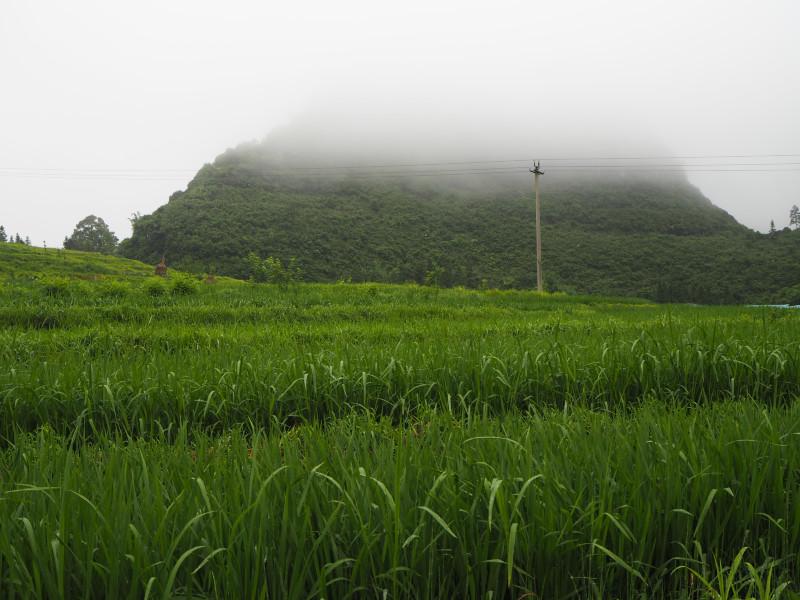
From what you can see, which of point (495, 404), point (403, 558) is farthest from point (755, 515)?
point (495, 404)

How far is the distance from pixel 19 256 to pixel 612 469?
43.7m

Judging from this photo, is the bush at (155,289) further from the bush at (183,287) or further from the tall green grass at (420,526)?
the tall green grass at (420,526)

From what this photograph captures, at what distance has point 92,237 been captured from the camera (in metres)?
86.9

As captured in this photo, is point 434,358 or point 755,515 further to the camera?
point 434,358

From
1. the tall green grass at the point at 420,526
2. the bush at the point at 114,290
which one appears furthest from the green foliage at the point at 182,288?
the tall green grass at the point at 420,526

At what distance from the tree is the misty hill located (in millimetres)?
8621

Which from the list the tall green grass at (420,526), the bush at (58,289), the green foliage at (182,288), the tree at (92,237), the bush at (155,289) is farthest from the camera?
the tree at (92,237)

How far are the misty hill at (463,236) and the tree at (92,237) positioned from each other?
8621 millimetres

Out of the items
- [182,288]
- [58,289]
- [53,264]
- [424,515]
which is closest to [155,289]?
[182,288]

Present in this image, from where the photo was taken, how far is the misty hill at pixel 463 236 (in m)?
63.6

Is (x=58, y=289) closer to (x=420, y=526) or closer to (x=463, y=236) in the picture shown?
(x=420, y=526)

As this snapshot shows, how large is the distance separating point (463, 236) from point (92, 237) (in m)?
68.2

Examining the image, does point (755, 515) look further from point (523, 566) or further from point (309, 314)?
point (309, 314)

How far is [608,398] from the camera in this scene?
12.3ft
